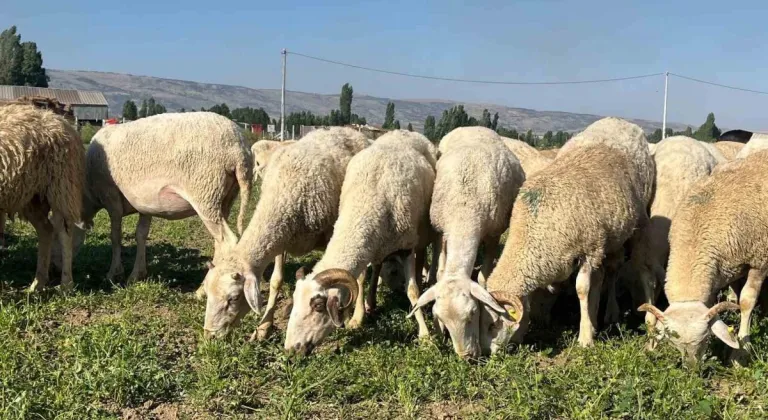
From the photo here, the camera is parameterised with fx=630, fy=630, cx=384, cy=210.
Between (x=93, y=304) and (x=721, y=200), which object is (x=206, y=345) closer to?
(x=93, y=304)

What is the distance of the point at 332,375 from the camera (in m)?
4.61

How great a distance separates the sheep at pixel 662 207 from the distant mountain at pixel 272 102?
130 meters

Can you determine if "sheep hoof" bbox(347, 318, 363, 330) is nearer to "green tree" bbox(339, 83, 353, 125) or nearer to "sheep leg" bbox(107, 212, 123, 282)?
"sheep leg" bbox(107, 212, 123, 282)

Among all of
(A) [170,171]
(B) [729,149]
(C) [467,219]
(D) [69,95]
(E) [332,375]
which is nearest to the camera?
(E) [332,375]

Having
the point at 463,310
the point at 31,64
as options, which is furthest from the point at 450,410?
A: the point at 31,64

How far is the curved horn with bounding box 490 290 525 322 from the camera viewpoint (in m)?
5.16

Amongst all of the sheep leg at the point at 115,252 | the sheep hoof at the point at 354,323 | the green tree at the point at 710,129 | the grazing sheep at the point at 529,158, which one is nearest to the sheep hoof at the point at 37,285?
the sheep leg at the point at 115,252

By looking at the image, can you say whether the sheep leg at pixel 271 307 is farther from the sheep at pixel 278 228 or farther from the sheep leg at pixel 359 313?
the sheep leg at pixel 359 313

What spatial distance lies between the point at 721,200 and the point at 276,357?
406 cm

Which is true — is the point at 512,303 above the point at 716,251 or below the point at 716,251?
below

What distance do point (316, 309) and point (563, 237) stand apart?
2250 millimetres

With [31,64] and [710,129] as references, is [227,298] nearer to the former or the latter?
[710,129]

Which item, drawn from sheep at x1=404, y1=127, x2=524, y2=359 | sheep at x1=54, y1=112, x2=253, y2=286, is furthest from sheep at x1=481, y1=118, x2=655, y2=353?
sheep at x1=54, y1=112, x2=253, y2=286

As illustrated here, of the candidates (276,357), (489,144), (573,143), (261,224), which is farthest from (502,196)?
(276,357)
